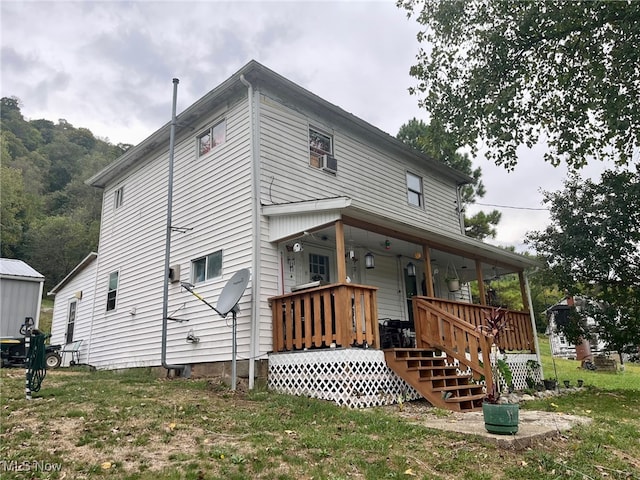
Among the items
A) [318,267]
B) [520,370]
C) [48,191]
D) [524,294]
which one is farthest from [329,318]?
[48,191]

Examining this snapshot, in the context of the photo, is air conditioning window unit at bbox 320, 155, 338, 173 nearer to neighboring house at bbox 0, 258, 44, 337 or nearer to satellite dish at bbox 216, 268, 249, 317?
satellite dish at bbox 216, 268, 249, 317

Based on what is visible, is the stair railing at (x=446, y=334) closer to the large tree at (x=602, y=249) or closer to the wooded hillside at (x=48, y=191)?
the large tree at (x=602, y=249)

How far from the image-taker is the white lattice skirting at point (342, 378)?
6.93 m

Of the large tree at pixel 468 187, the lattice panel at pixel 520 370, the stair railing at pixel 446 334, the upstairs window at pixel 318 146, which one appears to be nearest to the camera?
the stair railing at pixel 446 334

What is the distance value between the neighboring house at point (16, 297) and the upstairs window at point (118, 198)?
3.88m

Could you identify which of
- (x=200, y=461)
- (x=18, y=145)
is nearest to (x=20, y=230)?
(x=18, y=145)

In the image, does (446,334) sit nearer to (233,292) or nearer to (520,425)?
(520,425)

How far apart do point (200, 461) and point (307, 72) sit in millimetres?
10546

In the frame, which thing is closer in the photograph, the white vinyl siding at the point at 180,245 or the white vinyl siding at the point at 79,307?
the white vinyl siding at the point at 180,245

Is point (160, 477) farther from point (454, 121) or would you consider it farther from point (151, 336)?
point (454, 121)

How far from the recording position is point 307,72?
40.1 feet

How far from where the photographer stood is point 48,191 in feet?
133

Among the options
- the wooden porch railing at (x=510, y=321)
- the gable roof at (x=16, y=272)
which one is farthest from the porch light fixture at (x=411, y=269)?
the gable roof at (x=16, y=272)

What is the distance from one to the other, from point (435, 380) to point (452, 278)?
17.9 ft
